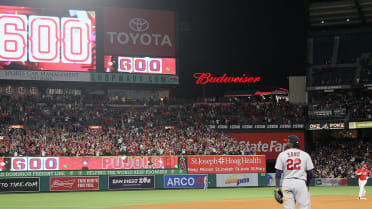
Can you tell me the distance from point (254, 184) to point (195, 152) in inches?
204

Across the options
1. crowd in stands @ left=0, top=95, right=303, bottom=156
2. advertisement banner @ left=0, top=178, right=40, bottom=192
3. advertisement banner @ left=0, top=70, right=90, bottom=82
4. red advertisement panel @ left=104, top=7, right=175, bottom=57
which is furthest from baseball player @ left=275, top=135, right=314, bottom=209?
red advertisement panel @ left=104, top=7, right=175, bottom=57

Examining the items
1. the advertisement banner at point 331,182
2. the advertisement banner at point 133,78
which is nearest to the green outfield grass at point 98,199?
the advertisement banner at point 331,182

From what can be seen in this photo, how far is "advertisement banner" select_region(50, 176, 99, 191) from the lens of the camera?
32.4m

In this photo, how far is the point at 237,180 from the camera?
3612cm

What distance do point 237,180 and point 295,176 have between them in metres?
27.0

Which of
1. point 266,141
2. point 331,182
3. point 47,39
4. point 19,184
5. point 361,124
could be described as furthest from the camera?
point 266,141

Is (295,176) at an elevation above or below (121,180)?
above

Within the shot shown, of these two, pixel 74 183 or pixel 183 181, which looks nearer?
pixel 74 183

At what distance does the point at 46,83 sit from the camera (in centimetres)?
3972

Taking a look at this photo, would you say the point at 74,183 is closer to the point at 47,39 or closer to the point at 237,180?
the point at 237,180

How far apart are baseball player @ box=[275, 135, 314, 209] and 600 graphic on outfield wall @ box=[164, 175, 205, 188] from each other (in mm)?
25195

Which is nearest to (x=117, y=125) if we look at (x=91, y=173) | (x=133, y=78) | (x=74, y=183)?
(x=133, y=78)

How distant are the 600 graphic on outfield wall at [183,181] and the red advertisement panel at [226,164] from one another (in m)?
0.51

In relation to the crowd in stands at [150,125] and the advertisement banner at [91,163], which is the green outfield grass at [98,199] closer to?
the advertisement banner at [91,163]
